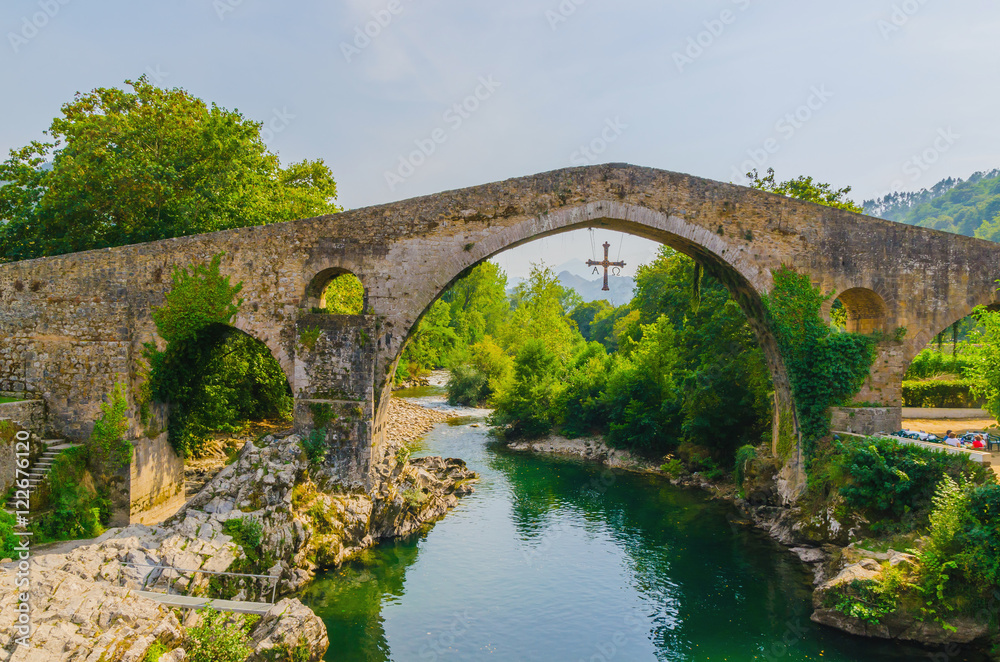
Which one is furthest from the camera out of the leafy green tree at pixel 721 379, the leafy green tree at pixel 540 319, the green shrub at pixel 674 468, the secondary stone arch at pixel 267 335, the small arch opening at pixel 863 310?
the leafy green tree at pixel 540 319

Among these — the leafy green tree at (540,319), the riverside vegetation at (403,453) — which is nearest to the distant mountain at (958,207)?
the leafy green tree at (540,319)

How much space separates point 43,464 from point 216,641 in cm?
608

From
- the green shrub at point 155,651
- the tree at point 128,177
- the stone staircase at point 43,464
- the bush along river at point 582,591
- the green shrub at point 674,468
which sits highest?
the tree at point 128,177

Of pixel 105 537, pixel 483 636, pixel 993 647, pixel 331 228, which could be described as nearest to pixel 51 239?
pixel 331 228

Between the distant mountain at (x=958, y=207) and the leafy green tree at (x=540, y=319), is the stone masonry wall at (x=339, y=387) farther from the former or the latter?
the distant mountain at (x=958, y=207)

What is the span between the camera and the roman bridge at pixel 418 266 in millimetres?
12797

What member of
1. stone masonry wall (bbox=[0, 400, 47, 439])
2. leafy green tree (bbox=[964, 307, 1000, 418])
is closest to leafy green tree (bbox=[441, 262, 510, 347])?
stone masonry wall (bbox=[0, 400, 47, 439])

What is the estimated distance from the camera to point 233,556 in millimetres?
10188

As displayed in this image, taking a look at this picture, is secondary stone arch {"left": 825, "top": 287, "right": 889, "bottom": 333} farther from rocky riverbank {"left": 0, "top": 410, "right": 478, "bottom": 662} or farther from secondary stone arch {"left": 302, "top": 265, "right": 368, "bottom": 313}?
rocky riverbank {"left": 0, "top": 410, "right": 478, "bottom": 662}

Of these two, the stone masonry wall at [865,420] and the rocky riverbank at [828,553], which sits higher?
the stone masonry wall at [865,420]

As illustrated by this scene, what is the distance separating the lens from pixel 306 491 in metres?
12.4

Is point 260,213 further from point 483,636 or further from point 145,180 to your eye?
point 483,636

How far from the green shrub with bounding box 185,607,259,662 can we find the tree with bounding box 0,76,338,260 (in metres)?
10.3

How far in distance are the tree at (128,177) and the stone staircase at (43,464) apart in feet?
17.5
